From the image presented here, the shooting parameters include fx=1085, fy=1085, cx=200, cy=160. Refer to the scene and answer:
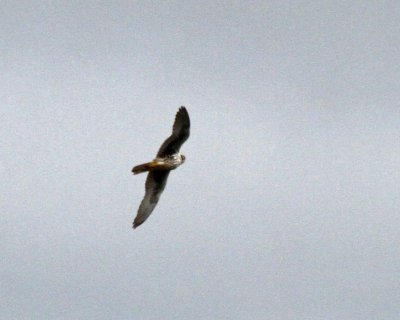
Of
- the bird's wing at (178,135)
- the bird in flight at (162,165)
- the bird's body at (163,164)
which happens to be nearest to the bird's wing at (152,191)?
the bird in flight at (162,165)

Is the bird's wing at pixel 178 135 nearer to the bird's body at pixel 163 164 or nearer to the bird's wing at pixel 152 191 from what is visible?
the bird's body at pixel 163 164

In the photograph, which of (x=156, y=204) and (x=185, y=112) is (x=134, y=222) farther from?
(x=185, y=112)

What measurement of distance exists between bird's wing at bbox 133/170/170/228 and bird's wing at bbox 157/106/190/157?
1.41m

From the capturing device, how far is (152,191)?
50.6m

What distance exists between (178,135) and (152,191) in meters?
3.18

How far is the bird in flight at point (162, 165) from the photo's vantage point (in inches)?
1912

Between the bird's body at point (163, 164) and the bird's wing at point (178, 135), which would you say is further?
the bird's wing at point (178, 135)

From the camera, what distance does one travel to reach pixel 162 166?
4922cm

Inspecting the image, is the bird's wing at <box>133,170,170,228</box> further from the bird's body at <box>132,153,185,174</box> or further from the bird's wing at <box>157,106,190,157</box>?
the bird's wing at <box>157,106,190,157</box>

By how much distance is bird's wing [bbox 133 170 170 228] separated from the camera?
164ft

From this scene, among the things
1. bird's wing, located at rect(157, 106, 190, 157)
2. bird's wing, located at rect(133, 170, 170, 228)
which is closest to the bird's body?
bird's wing, located at rect(157, 106, 190, 157)

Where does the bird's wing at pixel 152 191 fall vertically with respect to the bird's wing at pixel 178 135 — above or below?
below

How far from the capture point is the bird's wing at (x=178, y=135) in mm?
48500

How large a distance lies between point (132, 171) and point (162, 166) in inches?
76.9
